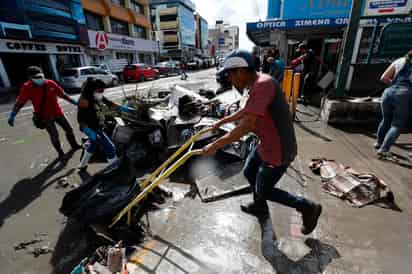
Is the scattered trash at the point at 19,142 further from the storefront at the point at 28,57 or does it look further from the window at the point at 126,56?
the window at the point at 126,56

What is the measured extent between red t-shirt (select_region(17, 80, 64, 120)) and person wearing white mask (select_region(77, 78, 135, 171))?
1.25 meters

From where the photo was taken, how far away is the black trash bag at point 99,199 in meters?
2.10

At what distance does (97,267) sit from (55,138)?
364cm

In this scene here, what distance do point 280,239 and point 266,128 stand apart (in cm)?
120

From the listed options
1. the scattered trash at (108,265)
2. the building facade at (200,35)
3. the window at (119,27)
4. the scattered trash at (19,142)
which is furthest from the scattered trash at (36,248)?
the building facade at (200,35)

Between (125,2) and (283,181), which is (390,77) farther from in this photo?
(125,2)

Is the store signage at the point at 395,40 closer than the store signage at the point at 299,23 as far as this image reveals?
Yes

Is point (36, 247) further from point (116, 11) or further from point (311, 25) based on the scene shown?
point (116, 11)

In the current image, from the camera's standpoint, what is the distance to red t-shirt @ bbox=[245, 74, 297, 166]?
1616mm

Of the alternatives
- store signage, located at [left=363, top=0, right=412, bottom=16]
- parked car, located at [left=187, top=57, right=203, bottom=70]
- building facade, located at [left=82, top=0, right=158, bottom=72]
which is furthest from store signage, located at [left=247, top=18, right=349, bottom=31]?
parked car, located at [left=187, top=57, right=203, bottom=70]

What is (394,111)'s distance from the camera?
11.0ft

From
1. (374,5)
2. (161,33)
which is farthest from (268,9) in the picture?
(161,33)

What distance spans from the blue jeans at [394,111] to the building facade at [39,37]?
19329mm

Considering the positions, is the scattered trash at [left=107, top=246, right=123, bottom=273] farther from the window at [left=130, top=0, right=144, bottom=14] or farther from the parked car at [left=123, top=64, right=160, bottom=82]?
the window at [left=130, top=0, right=144, bottom=14]
